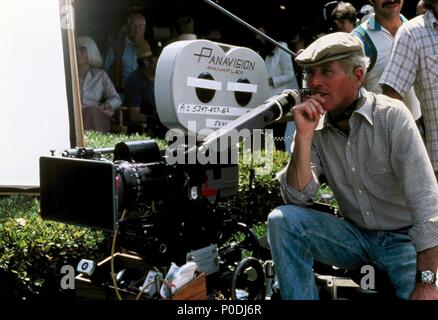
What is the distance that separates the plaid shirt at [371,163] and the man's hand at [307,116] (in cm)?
22

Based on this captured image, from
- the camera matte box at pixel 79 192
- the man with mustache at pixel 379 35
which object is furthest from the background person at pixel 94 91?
the camera matte box at pixel 79 192

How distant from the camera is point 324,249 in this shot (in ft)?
9.90

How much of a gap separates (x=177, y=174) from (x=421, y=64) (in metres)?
1.83

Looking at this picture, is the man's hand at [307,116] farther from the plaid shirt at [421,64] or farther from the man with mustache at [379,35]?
the man with mustache at [379,35]

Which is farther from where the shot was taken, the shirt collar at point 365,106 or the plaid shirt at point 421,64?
the plaid shirt at point 421,64

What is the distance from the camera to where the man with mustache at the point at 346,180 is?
288cm

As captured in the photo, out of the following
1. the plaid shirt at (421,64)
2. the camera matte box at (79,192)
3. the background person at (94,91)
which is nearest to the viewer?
the camera matte box at (79,192)

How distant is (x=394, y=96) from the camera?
383 cm

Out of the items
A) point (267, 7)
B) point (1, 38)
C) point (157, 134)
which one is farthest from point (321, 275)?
point (267, 7)

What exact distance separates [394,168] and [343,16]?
10.1 ft

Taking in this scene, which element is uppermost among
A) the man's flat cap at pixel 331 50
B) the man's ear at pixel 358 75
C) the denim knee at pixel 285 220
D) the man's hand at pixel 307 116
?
the man's flat cap at pixel 331 50

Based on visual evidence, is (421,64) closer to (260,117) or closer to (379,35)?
(379,35)
